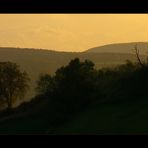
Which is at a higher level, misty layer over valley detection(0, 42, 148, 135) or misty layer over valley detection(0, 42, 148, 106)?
misty layer over valley detection(0, 42, 148, 106)

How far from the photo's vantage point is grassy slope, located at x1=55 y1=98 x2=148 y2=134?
2198 cm

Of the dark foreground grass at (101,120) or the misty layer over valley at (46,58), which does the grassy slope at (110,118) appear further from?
the misty layer over valley at (46,58)

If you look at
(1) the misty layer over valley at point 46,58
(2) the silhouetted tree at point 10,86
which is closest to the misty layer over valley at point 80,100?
(2) the silhouetted tree at point 10,86

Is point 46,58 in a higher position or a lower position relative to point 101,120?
higher

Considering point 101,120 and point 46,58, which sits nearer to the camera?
point 101,120

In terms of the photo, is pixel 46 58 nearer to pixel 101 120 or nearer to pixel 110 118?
pixel 101 120

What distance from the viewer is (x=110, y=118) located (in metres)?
23.2

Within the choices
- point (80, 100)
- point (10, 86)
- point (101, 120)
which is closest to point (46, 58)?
point (10, 86)

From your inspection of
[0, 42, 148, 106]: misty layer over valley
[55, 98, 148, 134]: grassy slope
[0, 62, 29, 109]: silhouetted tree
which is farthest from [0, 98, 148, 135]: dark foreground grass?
[0, 42, 148, 106]: misty layer over valley

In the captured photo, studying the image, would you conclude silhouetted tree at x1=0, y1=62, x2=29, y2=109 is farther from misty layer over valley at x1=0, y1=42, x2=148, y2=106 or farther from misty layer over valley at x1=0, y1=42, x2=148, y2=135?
misty layer over valley at x1=0, y1=42, x2=148, y2=106

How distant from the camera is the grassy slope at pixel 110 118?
21984 millimetres

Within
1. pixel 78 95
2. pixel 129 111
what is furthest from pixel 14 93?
pixel 129 111

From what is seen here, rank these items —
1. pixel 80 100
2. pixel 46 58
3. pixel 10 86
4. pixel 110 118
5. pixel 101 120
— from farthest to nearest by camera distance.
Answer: pixel 46 58, pixel 10 86, pixel 80 100, pixel 101 120, pixel 110 118

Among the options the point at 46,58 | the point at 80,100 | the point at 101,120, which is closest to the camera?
the point at 101,120
